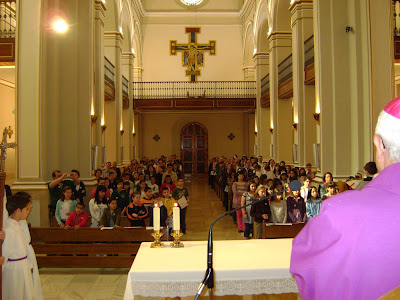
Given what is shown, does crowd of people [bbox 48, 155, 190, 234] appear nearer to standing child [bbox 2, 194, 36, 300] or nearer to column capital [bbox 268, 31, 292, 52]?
standing child [bbox 2, 194, 36, 300]

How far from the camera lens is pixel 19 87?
362 inches

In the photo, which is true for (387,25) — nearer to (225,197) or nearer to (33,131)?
(225,197)

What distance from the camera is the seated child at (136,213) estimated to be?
7.85 meters

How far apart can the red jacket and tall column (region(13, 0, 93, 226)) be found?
1.71 m

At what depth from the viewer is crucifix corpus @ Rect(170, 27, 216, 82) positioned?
2800 centimetres

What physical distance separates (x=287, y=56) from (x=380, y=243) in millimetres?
17288

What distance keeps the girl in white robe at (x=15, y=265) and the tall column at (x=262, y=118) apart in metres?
17.8

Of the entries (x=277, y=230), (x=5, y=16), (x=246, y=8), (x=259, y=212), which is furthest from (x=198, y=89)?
(x=277, y=230)

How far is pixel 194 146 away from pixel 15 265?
23822 mm

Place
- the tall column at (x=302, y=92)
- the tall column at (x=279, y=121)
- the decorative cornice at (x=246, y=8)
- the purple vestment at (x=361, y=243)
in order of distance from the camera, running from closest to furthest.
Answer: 1. the purple vestment at (x=361, y=243)
2. the tall column at (x=302, y=92)
3. the tall column at (x=279, y=121)
4. the decorative cornice at (x=246, y=8)

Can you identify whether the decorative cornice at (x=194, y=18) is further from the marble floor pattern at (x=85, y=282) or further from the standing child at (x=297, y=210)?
the standing child at (x=297, y=210)

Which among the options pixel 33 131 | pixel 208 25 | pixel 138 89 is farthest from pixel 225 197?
pixel 208 25

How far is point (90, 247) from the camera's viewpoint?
696cm

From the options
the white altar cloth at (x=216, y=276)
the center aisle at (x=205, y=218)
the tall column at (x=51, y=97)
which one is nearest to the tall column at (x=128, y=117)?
the center aisle at (x=205, y=218)
